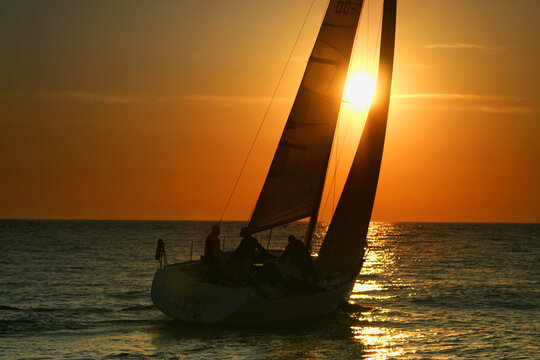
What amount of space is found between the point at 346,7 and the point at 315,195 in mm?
5604

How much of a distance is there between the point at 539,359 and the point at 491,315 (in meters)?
7.47

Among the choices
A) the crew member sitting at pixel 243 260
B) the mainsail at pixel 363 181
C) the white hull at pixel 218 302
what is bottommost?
the white hull at pixel 218 302

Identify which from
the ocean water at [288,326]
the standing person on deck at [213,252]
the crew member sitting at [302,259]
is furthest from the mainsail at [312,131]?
the ocean water at [288,326]

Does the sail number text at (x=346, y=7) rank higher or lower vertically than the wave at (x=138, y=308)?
higher

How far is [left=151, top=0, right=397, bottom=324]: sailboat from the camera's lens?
18062 mm

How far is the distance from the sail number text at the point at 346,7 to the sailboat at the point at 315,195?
3cm

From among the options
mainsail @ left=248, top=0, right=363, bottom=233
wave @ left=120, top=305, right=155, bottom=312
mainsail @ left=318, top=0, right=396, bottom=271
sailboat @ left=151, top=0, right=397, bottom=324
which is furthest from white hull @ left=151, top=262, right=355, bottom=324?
wave @ left=120, top=305, right=155, bottom=312

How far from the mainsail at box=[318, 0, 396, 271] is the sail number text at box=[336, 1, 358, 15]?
1549 mm

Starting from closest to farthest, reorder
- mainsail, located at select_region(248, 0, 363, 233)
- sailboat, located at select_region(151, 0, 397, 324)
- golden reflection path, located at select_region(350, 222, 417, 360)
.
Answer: golden reflection path, located at select_region(350, 222, 417, 360) → sailboat, located at select_region(151, 0, 397, 324) → mainsail, located at select_region(248, 0, 363, 233)

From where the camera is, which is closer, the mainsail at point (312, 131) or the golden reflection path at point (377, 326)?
the golden reflection path at point (377, 326)

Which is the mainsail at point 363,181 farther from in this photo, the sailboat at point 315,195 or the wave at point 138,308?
the wave at point 138,308

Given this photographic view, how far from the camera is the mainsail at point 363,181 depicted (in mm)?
22938

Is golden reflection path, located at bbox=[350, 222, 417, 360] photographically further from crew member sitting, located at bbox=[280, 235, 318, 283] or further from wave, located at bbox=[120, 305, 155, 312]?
wave, located at bbox=[120, 305, 155, 312]

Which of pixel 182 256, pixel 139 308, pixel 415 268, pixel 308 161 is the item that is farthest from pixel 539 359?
pixel 182 256
